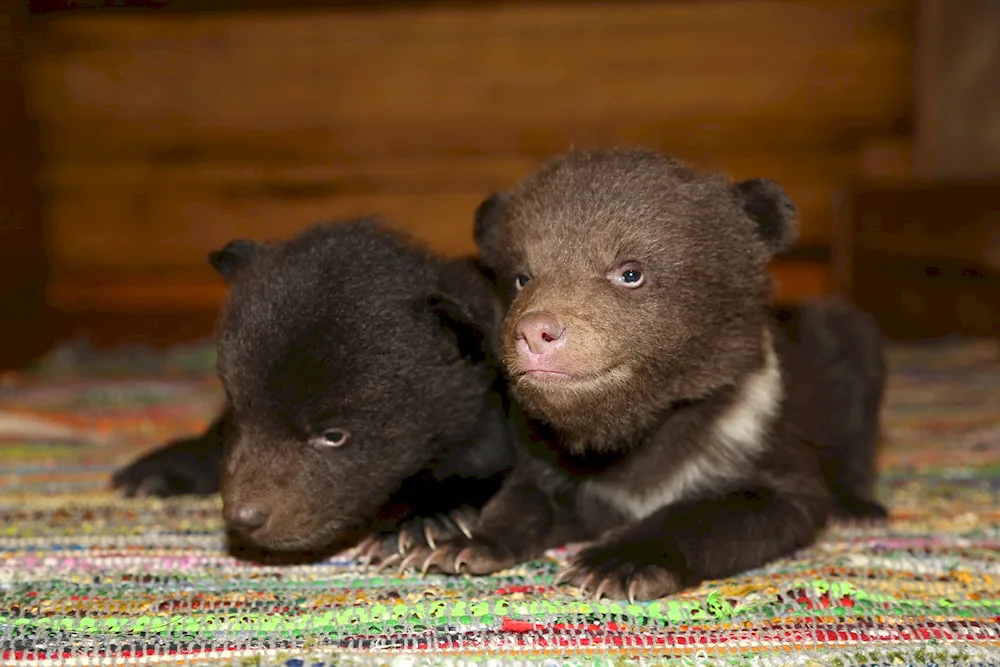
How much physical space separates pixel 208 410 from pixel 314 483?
203 centimetres

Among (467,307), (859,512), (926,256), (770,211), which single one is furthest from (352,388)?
(926,256)

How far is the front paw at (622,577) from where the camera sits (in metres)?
2.19

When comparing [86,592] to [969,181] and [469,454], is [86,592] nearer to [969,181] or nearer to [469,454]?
[469,454]

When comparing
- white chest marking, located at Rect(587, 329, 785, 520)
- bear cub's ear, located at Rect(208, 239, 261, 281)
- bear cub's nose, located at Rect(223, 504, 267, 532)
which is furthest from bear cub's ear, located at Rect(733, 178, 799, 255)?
bear cub's nose, located at Rect(223, 504, 267, 532)

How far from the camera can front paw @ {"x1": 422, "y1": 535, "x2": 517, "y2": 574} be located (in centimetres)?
237

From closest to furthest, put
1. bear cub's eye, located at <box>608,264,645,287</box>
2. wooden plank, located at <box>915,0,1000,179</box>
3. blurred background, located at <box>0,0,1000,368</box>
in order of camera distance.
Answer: bear cub's eye, located at <box>608,264,645,287</box> < wooden plank, located at <box>915,0,1000,179</box> < blurred background, located at <box>0,0,1000,368</box>

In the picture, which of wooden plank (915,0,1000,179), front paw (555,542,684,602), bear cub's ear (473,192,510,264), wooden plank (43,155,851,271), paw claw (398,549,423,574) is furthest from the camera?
wooden plank (43,155,851,271)

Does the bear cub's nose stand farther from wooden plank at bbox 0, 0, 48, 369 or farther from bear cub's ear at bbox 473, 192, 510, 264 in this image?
wooden plank at bbox 0, 0, 48, 369

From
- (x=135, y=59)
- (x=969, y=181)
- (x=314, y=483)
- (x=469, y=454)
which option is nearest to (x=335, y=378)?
(x=314, y=483)

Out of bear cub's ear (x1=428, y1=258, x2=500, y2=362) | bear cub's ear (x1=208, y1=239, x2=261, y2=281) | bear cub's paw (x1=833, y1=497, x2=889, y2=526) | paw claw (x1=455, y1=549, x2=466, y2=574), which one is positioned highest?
bear cub's ear (x1=208, y1=239, x2=261, y2=281)

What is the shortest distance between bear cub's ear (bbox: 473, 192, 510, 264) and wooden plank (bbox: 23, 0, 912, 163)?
3430mm

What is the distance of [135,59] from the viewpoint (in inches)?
243

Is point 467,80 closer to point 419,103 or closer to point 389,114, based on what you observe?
point 419,103

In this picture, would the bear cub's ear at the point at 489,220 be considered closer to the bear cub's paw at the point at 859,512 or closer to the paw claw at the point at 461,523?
the paw claw at the point at 461,523
